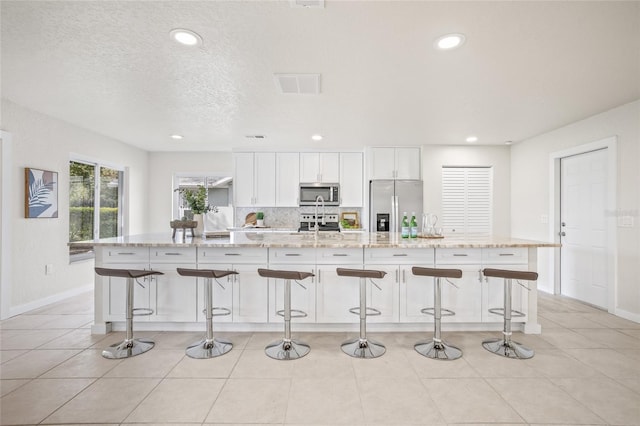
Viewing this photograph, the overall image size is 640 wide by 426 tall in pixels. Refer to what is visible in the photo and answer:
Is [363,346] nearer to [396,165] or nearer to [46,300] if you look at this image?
[396,165]

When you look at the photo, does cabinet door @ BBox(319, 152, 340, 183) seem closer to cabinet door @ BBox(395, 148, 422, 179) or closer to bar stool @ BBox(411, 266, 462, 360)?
cabinet door @ BBox(395, 148, 422, 179)

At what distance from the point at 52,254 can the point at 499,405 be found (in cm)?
527

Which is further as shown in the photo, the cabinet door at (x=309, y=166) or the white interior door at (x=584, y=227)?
the cabinet door at (x=309, y=166)

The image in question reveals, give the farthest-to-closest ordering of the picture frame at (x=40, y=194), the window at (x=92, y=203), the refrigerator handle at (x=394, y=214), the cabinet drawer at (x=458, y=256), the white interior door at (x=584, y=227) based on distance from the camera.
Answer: the refrigerator handle at (x=394, y=214) < the window at (x=92, y=203) < the white interior door at (x=584, y=227) < the picture frame at (x=40, y=194) < the cabinet drawer at (x=458, y=256)

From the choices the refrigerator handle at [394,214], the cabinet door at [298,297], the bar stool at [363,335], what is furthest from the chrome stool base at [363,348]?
the refrigerator handle at [394,214]

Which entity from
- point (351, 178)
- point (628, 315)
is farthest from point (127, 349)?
point (628, 315)

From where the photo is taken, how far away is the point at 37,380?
7.39ft

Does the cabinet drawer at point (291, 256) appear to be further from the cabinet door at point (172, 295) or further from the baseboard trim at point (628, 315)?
the baseboard trim at point (628, 315)

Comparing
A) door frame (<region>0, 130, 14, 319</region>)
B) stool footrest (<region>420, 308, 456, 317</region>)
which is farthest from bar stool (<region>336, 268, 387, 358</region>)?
door frame (<region>0, 130, 14, 319</region>)

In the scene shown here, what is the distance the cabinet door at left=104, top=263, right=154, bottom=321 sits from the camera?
122 inches

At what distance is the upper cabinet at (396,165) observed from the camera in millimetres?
5840

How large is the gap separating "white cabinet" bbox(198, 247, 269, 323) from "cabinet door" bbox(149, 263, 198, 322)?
259 mm

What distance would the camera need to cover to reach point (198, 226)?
348 centimetres

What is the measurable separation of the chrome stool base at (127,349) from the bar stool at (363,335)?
5.79 feet
